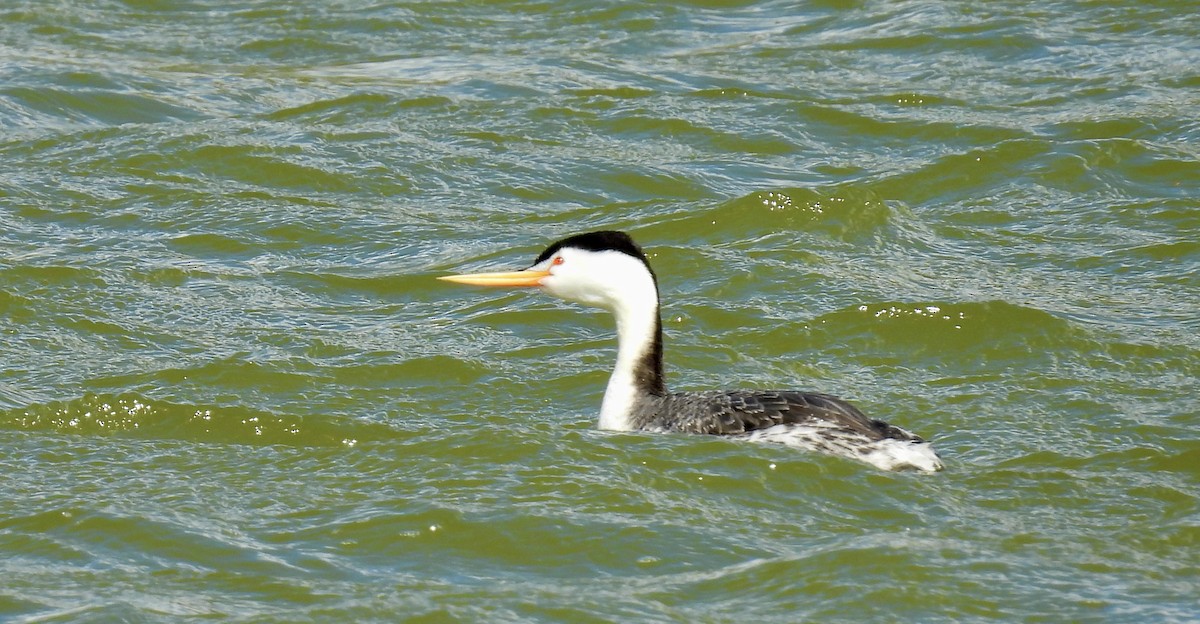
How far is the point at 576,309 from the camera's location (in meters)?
9.80

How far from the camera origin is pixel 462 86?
1375cm

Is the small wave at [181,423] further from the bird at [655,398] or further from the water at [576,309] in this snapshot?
the bird at [655,398]

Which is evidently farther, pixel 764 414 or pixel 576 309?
pixel 576 309

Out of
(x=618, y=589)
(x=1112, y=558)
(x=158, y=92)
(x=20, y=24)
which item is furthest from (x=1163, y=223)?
(x=20, y=24)

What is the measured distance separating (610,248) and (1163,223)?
4.25m

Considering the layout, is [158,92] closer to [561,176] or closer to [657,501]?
[561,176]

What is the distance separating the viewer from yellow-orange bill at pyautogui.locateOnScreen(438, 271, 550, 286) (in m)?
8.13

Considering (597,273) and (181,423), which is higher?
(597,273)

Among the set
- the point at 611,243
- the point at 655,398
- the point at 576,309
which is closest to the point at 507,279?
the point at 611,243

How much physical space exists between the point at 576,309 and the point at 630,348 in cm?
186

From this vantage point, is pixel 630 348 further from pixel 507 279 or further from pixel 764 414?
pixel 764 414

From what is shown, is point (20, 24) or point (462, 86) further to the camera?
point (20, 24)

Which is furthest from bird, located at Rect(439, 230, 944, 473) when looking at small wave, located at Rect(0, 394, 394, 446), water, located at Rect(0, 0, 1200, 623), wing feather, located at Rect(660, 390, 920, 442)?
small wave, located at Rect(0, 394, 394, 446)

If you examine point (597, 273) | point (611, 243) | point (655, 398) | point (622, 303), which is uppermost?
point (611, 243)
